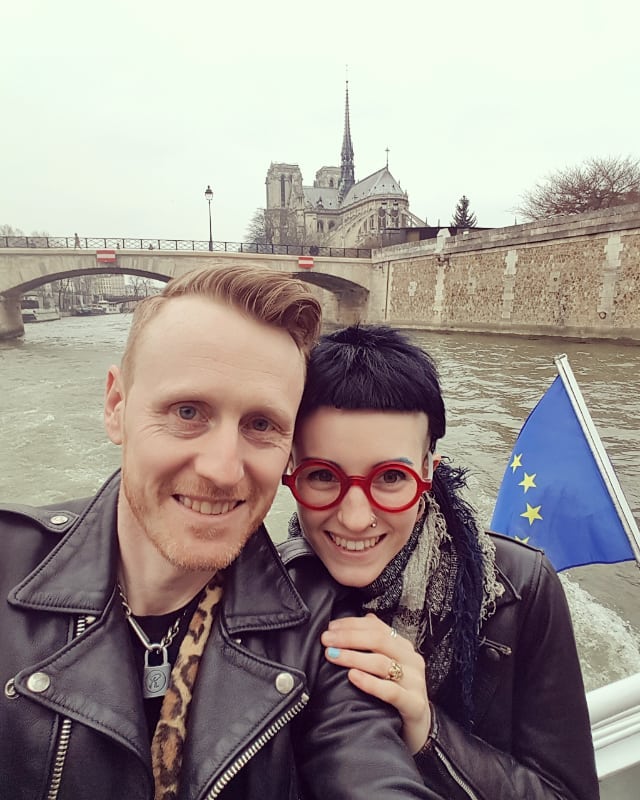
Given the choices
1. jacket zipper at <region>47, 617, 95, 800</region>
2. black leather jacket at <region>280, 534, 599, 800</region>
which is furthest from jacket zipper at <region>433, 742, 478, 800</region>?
jacket zipper at <region>47, 617, 95, 800</region>

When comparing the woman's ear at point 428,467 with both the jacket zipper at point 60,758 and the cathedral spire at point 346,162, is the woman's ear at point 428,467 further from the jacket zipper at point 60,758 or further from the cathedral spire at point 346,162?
the cathedral spire at point 346,162

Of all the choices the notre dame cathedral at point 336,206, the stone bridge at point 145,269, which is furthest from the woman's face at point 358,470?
the notre dame cathedral at point 336,206

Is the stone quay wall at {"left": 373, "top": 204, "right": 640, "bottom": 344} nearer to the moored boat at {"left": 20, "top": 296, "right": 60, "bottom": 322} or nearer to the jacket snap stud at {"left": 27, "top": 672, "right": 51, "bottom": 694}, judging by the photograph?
the jacket snap stud at {"left": 27, "top": 672, "right": 51, "bottom": 694}

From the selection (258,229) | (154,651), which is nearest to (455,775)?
(154,651)

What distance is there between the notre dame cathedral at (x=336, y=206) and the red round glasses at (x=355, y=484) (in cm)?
4709

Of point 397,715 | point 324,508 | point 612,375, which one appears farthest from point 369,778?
point 612,375

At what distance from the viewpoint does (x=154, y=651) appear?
1.10 m

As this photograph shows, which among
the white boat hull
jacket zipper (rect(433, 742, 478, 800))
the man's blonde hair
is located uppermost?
the man's blonde hair

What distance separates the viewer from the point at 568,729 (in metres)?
1.29

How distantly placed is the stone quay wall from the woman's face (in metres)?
17.0

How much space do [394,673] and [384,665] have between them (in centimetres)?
3

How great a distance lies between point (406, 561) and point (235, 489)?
526 mm

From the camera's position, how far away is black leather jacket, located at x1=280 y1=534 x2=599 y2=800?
1.29 meters

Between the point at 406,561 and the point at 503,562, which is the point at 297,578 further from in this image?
the point at 503,562
